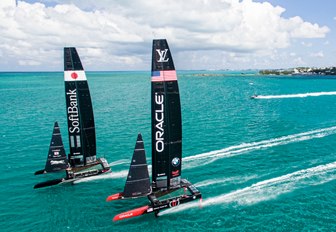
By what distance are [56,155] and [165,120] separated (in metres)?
16.7

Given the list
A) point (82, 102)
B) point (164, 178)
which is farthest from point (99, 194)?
point (82, 102)

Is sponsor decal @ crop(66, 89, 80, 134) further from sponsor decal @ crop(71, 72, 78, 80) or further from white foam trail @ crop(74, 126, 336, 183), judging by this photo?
white foam trail @ crop(74, 126, 336, 183)

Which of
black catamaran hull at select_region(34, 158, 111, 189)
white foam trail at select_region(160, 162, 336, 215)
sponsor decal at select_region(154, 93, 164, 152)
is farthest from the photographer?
black catamaran hull at select_region(34, 158, 111, 189)

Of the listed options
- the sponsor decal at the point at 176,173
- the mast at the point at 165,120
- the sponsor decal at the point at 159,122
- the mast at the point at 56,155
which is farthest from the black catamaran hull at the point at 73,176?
the sponsor decal at the point at 159,122

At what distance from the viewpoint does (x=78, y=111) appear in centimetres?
3425

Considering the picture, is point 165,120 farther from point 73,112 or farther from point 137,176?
point 73,112

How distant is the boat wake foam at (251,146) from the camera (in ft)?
131

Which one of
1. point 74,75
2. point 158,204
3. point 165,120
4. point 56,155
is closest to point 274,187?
point 158,204

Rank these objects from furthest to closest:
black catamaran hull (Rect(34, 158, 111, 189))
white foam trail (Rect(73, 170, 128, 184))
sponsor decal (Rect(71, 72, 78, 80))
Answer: white foam trail (Rect(73, 170, 128, 184)) < sponsor decal (Rect(71, 72, 78, 80)) < black catamaran hull (Rect(34, 158, 111, 189))

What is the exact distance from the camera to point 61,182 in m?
32.1

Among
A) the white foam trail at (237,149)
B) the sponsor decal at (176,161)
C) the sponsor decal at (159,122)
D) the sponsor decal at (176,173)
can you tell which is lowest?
the white foam trail at (237,149)

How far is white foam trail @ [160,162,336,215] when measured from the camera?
28219 mm

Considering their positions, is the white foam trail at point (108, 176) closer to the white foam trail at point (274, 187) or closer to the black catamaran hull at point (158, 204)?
the black catamaran hull at point (158, 204)

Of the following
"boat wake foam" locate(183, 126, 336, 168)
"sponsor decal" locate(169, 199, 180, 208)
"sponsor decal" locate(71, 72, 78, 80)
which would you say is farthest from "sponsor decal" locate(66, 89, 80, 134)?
"sponsor decal" locate(169, 199, 180, 208)
